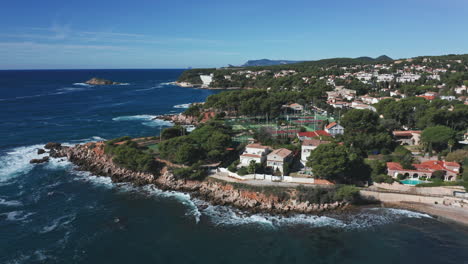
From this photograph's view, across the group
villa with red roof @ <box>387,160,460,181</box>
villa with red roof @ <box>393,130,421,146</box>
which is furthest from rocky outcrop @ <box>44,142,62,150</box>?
villa with red roof @ <box>393,130,421,146</box>

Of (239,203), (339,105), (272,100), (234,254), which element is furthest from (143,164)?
(339,105)

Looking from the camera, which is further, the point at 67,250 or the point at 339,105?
the point at 339,105

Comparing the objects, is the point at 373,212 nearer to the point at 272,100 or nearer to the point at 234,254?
the point at 234,254

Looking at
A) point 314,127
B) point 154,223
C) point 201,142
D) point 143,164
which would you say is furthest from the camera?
point 314,127

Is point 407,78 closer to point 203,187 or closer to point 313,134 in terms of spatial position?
point 313,134

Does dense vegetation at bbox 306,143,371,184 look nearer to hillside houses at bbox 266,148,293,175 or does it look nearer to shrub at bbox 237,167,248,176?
hillside houses at bbox 266,148,293,175

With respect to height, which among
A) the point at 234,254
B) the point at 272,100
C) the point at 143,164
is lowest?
the point at 234,254

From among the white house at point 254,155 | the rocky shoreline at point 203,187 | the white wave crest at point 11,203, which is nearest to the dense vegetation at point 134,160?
the rocky shoreline at point 203,187

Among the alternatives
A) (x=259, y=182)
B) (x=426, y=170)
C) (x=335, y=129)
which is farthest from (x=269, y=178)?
(x=335, y=129)
